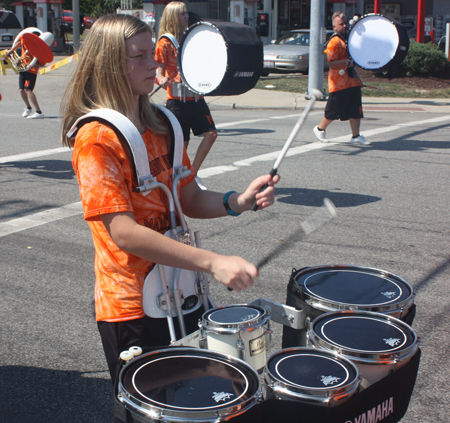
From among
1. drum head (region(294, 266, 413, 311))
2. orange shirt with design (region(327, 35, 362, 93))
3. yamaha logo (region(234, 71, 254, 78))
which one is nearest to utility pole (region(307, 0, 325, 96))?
orange shirt with design (region(327, 35, 362, 93))

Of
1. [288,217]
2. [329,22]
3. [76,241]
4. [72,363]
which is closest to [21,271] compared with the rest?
[76,241]

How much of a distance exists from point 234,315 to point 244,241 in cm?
328

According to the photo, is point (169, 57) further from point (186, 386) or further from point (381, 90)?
point (381, 90)

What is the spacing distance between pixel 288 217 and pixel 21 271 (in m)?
2.70

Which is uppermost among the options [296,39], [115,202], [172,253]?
[296,39]

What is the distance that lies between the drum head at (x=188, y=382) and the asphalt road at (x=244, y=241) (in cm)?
131

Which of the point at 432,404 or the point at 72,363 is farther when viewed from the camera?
the point at 72,363

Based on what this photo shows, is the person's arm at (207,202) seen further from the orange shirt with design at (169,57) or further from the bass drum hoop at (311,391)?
the orange shirt with design at (169,57)

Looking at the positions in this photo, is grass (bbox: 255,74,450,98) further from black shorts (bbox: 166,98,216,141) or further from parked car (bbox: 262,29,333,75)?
black shorts (bbox: 166,98,216,141)

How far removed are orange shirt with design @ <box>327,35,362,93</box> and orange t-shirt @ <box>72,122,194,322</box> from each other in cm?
774

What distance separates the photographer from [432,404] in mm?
2910

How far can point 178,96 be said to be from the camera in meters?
6.77

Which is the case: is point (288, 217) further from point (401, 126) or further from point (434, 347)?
point (401, 126)

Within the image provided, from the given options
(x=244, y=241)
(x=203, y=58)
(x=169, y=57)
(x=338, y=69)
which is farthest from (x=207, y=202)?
(x=338, y=69)
